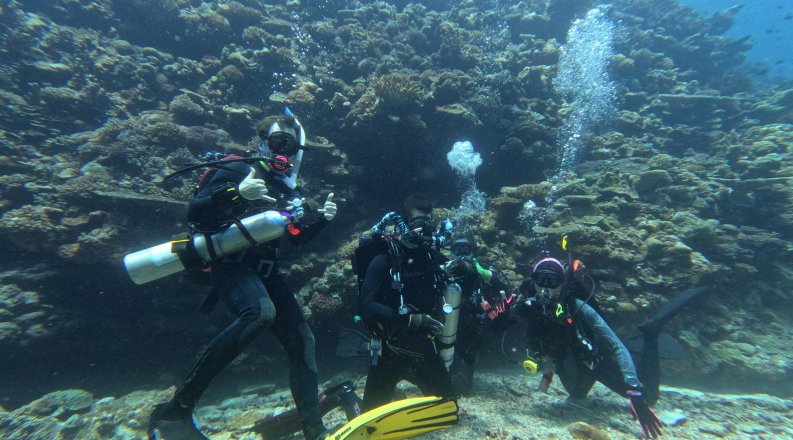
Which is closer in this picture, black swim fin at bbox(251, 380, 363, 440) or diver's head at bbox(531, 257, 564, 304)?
black swim fin at bbox(251, 380, 363, 440)

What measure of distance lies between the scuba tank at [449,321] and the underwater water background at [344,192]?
96 centimetres

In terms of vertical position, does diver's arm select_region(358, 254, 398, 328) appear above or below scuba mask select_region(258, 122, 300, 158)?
below

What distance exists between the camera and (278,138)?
348cm

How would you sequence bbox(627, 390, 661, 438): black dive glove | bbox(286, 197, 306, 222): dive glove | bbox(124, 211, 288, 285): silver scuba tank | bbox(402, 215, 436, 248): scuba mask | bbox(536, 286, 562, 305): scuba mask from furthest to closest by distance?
bbox(536, 286, 562, 305): scuba mask
bbox(402, 215, 436, 248): scuba mask
bbox(627, 390, 661, 438): black dive glove
bbox(286, 197, 306, 222): dive glove
bbox(124, 211, 288, 285): silver scuba tank

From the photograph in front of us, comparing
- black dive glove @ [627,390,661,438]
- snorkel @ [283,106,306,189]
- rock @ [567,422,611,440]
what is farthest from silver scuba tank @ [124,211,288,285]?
black dive glove @ [627,390,661,438]

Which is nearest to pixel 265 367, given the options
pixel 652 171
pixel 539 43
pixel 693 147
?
pixel 652 171

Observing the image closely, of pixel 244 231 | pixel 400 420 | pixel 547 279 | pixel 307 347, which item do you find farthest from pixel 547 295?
pixel 244 231

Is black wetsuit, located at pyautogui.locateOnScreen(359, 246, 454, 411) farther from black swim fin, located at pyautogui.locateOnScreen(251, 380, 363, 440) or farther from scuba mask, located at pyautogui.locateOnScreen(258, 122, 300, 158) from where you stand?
scuba mask, located at pyautogui.locateOnScreen(258, 122, 300, 158)

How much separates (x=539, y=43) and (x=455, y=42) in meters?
5.61

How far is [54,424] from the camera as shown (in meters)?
5.09

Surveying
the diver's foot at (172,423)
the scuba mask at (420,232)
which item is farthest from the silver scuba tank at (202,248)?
the scuba mask at (420,232)

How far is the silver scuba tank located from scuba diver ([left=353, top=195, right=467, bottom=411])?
1.40 meters

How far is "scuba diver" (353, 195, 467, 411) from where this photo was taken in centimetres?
A: 375

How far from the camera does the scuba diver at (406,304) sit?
375 cm
